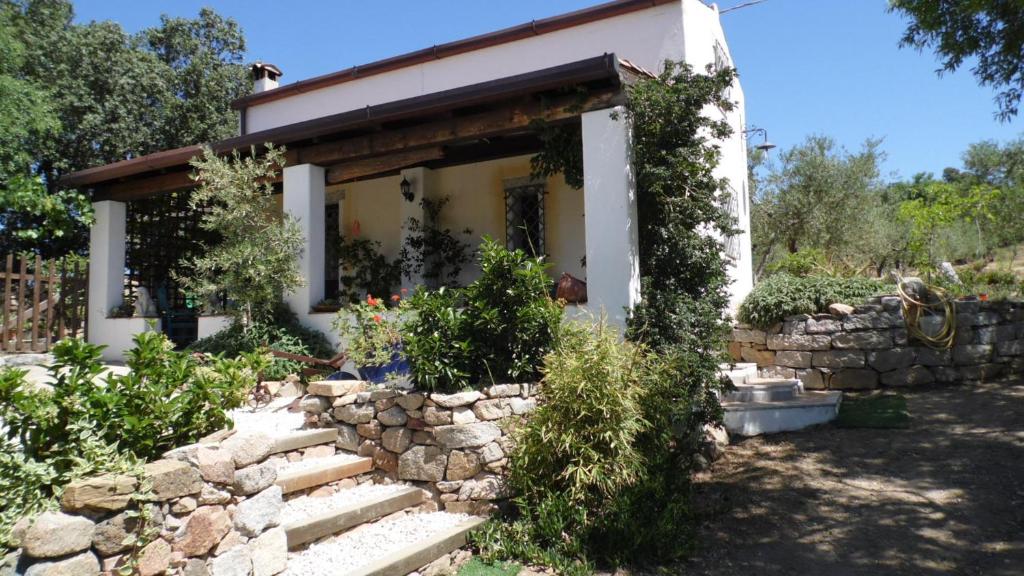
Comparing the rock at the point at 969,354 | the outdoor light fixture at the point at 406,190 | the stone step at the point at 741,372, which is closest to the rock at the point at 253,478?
the stone step at the point at 741,372

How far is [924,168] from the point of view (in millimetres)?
39719

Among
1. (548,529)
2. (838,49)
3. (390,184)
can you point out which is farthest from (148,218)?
(838,49)

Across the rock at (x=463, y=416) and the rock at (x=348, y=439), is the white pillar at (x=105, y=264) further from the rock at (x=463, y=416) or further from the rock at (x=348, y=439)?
the rock at (x=463, y=416)

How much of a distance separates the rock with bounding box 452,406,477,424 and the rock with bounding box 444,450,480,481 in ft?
0.73

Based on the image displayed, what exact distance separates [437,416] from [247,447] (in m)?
1.54

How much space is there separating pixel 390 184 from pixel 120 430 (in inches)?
310

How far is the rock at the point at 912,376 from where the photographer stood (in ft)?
26.1

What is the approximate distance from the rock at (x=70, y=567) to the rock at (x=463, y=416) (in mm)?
2322

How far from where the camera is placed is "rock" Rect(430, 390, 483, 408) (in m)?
4.49

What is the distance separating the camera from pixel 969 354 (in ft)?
26.2

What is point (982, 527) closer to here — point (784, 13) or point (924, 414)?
point (924, 414)

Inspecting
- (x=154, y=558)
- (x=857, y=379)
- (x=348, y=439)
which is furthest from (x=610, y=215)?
(x=154, y=558)

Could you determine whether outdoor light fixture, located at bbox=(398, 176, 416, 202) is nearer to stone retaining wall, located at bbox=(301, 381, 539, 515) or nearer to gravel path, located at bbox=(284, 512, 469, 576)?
stone retaining wall, located at bbox=(301, 381, 539, 515)

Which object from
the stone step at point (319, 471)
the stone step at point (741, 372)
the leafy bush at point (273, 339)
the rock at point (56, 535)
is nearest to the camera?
the rock at point (56, 535)
